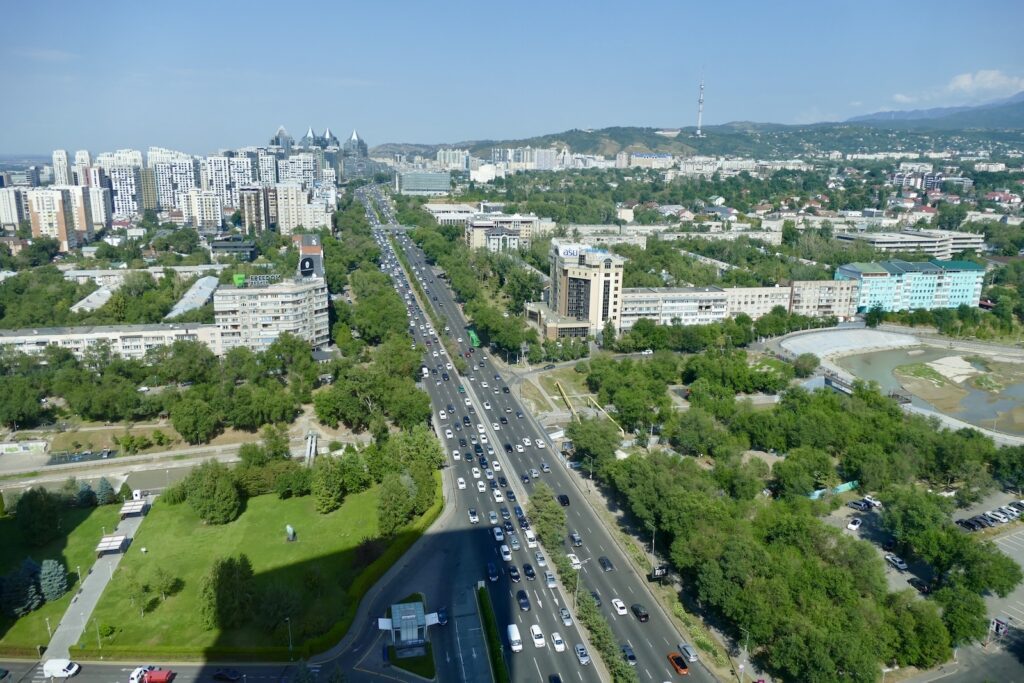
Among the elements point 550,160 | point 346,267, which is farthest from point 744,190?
point 346,267

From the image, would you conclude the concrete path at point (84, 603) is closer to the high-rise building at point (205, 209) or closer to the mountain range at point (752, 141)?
the high-rise building at point (205, 209)

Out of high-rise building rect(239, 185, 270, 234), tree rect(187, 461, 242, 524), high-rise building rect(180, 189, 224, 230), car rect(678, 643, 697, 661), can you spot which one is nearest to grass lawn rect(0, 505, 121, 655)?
tree rect(187, 461, 242, 524)

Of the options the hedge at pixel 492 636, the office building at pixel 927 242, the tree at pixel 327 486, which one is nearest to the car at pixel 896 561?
the hedge at pixel 492 636

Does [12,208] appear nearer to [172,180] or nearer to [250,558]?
[172,180]

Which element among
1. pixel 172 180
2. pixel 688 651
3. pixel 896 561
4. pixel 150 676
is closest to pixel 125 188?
pixel 172 180

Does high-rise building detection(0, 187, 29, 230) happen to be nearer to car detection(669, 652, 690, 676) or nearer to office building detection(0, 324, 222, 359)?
office building detection(0, 324, 222, 359)

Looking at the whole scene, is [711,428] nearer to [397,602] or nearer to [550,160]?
[397,602]
